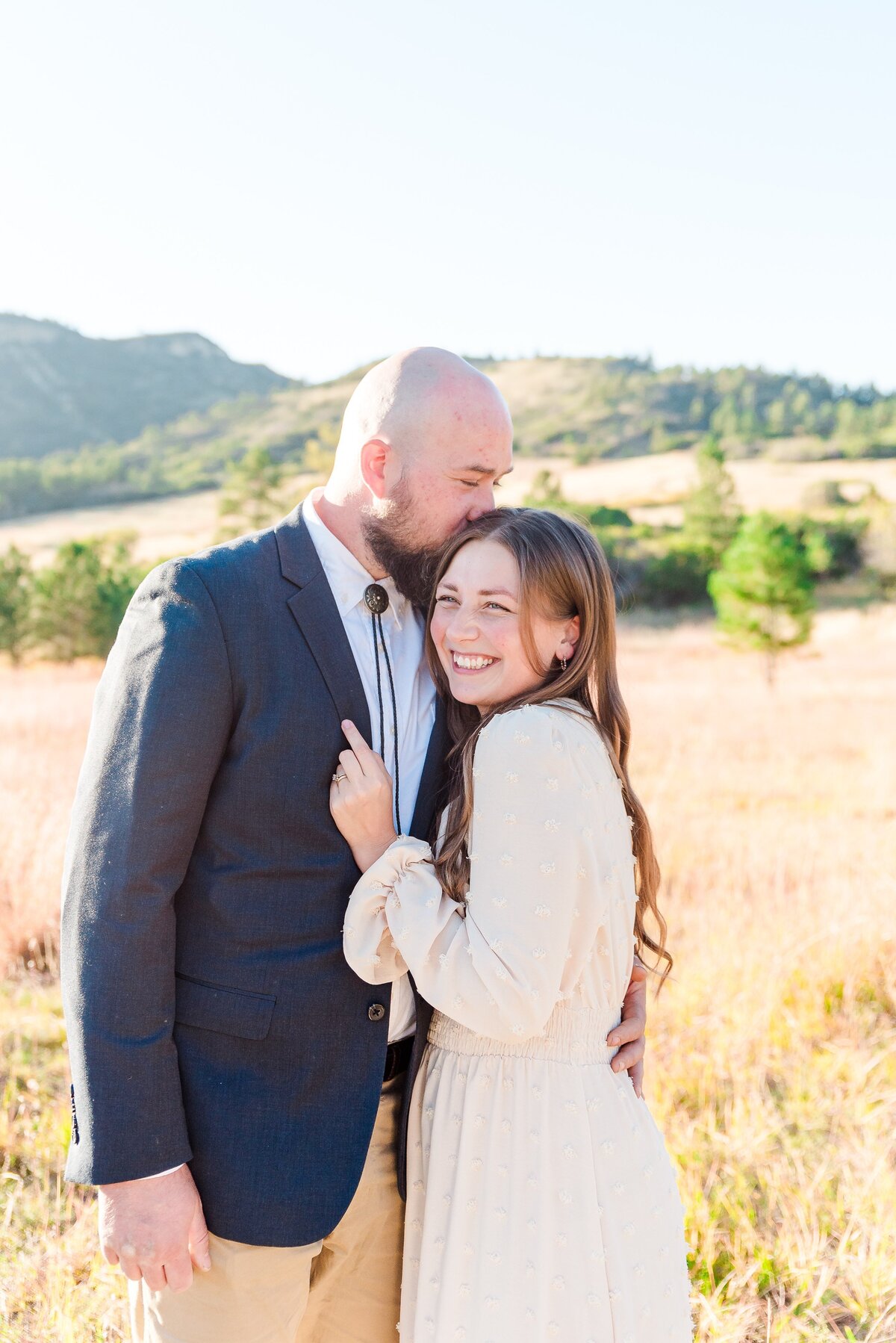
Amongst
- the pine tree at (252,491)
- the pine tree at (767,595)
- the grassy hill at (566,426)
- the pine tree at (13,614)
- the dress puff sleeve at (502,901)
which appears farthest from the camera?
the grassy hill at (566,426)

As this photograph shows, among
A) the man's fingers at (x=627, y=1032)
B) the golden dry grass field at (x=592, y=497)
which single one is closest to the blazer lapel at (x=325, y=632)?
the man's fingers at (x=627, y=1032)

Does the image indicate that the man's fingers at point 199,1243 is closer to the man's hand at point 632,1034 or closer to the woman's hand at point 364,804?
the woman's hand at point 364,804

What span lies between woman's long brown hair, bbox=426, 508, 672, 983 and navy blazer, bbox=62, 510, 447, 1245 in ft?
0.80

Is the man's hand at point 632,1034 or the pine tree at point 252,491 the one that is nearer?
the man's hand at point 632,1034

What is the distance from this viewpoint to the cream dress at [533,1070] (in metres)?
1.81

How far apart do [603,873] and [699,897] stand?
466 centimetres

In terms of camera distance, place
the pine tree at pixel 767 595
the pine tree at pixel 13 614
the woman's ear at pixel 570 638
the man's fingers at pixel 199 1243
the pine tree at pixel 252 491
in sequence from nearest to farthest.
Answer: the man's fingers at pixel 199 1243 < the woman's ear at pixel 570 638 < the pine tree at pixel 767 595 < the pine tree at pixel 13 614 < the pine tree at pixel 252 491

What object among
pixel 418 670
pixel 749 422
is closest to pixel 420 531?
pixel 418 670

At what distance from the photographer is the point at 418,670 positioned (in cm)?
243

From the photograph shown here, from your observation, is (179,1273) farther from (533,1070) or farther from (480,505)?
(480,505)

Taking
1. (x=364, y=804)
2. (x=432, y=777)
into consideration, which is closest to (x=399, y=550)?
(x=432, y=777)

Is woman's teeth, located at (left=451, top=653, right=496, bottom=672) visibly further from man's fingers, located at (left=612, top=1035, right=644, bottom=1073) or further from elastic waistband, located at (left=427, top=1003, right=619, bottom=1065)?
man's fingers, located at (left=612, top=1035, right=644, bottom=1073)

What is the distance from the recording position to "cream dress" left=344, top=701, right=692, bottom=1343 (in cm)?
181

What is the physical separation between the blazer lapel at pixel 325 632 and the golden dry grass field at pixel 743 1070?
Result: 193cm
